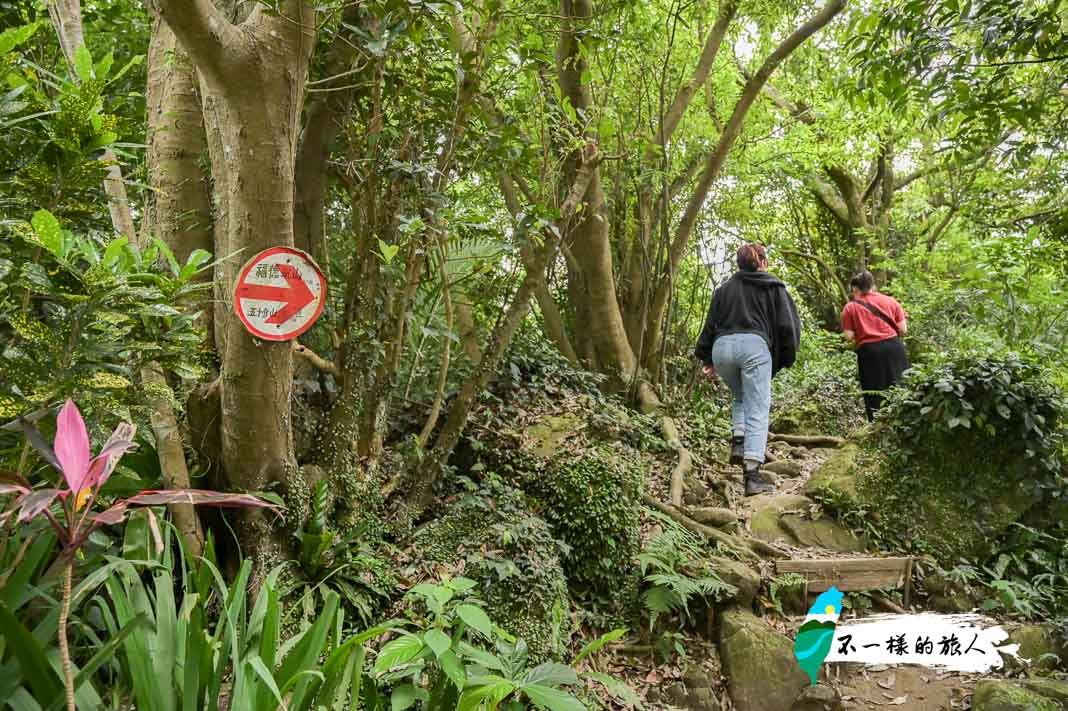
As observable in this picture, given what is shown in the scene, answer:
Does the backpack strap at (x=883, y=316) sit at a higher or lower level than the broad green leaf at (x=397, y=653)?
higher

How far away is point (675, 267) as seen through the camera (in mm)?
7141

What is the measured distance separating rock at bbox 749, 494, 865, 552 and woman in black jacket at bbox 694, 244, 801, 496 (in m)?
0.34

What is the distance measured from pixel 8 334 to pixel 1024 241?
7.13 m

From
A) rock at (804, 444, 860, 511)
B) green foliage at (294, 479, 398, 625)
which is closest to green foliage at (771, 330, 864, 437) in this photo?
rock at (804, 444, 860, 511)

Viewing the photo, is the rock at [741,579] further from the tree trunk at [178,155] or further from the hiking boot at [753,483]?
the tree trunk at [178,155]

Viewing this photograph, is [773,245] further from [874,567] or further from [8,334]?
[8,334]

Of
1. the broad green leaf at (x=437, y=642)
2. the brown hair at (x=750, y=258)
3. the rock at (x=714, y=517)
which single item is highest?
the brown hair at (x=750, y=258)

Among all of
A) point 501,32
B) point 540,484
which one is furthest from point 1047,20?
point 540,484

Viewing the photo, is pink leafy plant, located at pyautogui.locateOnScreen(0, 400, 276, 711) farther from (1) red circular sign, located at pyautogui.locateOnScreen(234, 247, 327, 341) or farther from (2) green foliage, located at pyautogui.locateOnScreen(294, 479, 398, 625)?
(2) green foliage, located at pyautogui.locateOnScreen(294, 479, 398, 625)

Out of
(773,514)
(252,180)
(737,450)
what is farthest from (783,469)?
(252,180)

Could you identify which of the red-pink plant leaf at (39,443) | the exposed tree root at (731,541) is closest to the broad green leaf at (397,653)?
the red-pink plant leaf at (39,443)

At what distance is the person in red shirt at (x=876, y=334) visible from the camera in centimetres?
675

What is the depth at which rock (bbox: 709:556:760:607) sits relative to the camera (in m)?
4.34

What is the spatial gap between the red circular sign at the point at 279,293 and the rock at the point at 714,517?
3.36 metres
